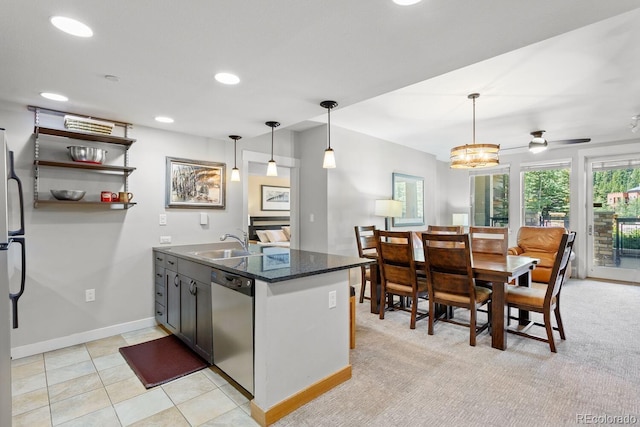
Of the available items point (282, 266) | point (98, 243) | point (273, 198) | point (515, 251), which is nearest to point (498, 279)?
point (282, 266)

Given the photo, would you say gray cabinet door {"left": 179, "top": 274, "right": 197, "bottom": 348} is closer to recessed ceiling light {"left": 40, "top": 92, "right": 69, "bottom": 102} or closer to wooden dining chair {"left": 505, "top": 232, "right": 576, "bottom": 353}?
recessed ceiling light {"left": 40, "top": 92, "right": 69, "bottom": 102}

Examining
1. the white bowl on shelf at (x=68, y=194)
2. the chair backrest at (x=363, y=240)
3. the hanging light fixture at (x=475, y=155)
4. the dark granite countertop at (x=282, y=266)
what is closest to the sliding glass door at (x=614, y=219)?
the hanging light fixture at (x=475, y=155)

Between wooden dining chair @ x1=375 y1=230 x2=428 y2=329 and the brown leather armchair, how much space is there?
2.42 metres

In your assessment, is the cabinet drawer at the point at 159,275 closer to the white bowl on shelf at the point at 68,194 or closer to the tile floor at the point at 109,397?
the tile floor at the point at 109,397

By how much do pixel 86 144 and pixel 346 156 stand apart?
327cm

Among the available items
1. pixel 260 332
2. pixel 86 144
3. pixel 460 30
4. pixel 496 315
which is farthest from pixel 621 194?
pixel 86 144

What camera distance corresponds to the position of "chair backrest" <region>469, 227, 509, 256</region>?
144 inches

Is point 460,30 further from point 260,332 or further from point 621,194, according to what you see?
point 621,194

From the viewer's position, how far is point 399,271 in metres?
3.41

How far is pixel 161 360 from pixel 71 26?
240 centimetres

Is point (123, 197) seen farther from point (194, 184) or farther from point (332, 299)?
point (332, 299)

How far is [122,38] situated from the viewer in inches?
66.5

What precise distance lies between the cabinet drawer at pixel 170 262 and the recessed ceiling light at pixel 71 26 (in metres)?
1.88

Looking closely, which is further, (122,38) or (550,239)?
(550,239)
